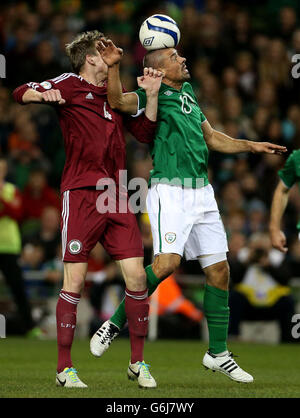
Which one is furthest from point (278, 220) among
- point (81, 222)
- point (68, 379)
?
point (68, 379)

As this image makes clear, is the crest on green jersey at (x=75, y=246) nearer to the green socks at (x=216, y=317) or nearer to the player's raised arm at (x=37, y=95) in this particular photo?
the player's raised arm at (x=37, y=95)

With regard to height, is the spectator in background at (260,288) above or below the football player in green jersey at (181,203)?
below

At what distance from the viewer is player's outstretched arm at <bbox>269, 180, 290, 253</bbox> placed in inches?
316

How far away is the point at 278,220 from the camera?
8125mm

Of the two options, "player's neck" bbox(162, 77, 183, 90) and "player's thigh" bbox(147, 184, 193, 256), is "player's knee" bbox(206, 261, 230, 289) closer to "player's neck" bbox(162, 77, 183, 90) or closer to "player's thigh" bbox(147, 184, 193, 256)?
"player's thigh" bbox(147, 184, 193, 256)

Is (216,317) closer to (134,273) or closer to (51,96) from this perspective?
(134,273)

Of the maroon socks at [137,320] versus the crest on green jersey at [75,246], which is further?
the maroon socks at [137,320]

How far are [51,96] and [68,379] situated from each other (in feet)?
6.32

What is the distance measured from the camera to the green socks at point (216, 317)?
24.9 ft

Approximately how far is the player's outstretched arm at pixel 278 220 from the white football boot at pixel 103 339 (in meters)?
1.48

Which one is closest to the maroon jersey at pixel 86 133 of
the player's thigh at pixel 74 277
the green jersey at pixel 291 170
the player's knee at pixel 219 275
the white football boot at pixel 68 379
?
the player's thigh at pixel 74 277

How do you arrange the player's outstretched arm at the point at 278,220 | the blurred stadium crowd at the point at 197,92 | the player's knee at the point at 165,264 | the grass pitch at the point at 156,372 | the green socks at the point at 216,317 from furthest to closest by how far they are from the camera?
1. the blurred stadium crowd at the point at 197,92
2. the player's outstretched arm at the point at 278,220
3. the green socks at the point at 216,317
4. the player's knee at the point at 165,264
5. the grass pitch at the point at 156,372

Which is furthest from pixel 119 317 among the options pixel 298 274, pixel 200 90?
pixel 200 90

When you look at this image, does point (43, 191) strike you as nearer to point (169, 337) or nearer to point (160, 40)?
point (169, 337)
